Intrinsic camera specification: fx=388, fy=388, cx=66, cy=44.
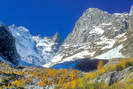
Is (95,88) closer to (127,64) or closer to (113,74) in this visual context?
(113,74)

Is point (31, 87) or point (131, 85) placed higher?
point (31, 87)

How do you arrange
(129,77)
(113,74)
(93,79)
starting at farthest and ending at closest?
(93,79), (113,74), (129,77)

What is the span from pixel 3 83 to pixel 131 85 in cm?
6680

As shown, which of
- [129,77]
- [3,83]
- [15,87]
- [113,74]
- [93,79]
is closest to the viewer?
[129,77]

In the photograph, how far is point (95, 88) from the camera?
98375 mm

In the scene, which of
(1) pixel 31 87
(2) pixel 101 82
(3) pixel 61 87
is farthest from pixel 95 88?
(1) pixel 31 87

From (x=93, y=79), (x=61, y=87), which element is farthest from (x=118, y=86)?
(x=61, y=87)

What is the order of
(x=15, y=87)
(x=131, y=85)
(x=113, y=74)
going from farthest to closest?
(x=15, y=87) < (x=113, y=74) < (x=131, y=85)

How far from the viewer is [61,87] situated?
136 meters

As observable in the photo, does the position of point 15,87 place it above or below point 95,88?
above

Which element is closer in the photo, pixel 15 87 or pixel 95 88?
pixel 95 88

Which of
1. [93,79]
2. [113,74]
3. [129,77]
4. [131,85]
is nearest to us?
[131,85]

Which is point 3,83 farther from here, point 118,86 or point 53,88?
point 118,86

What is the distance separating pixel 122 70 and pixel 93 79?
36.3ft
